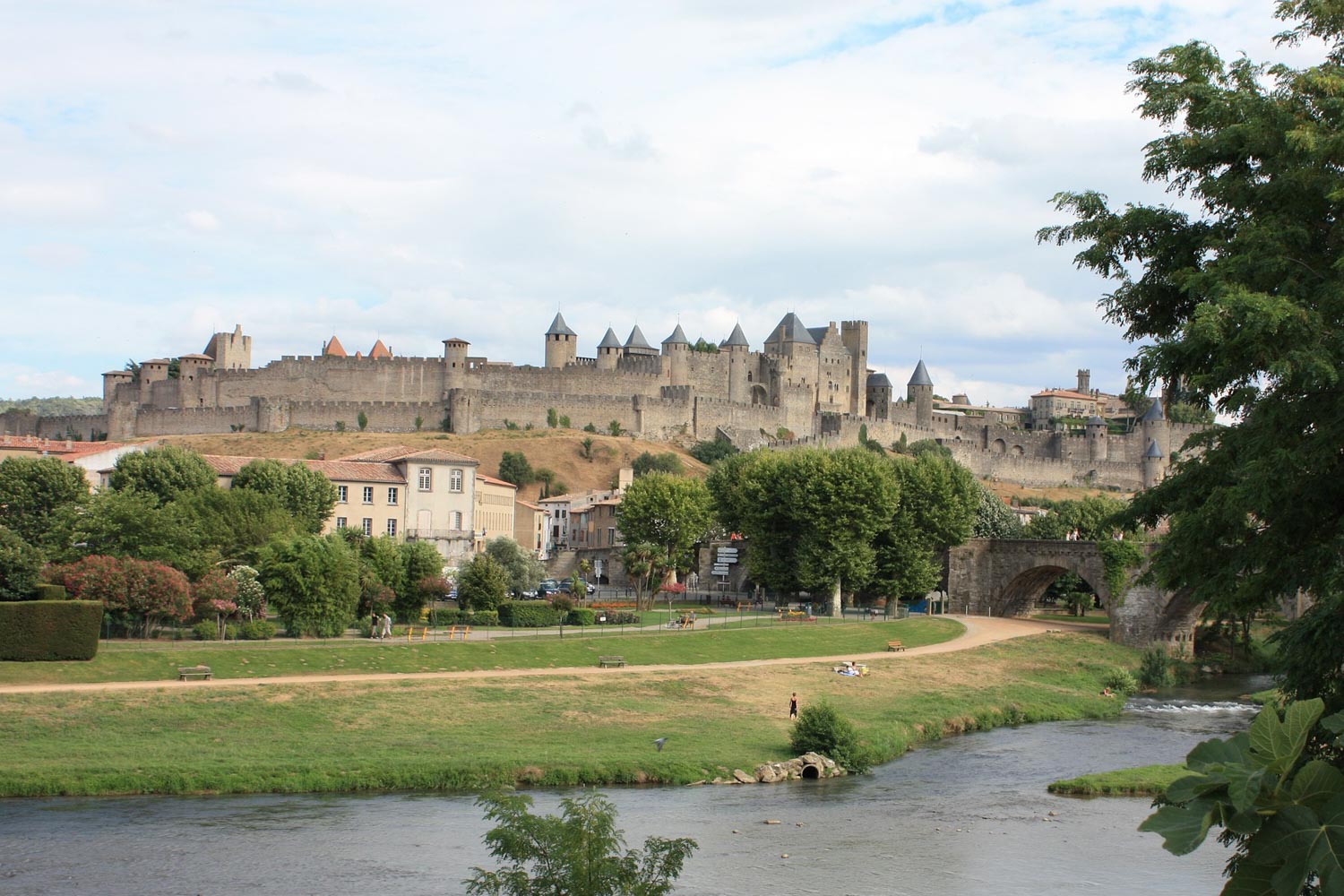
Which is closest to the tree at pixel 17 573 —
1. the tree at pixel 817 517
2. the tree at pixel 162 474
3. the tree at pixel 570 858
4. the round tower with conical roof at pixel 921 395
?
the tree at pixel 162 474

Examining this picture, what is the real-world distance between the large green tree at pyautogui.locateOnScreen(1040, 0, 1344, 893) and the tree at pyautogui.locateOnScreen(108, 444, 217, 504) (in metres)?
40.4

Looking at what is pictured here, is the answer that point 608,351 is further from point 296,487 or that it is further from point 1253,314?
point 1253,314

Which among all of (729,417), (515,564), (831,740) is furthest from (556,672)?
(729,417)

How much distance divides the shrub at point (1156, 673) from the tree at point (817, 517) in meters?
11.7

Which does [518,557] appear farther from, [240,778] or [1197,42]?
[1197,42]

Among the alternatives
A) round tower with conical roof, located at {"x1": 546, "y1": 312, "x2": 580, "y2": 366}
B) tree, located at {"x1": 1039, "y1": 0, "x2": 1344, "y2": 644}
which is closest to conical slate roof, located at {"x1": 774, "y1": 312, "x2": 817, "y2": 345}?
round tower with conical roof, located at {"x1": 546, "y1": 312, "x2": 580, "y2": 366}

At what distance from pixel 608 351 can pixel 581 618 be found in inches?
2862

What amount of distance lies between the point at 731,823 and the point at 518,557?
33263mm

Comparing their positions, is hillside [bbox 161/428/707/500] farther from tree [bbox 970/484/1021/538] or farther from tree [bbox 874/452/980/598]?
tree [bbox 874/452/980/598]

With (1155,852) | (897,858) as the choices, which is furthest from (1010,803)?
(897,858)

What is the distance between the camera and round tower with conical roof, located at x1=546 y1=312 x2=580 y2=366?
4567 inches

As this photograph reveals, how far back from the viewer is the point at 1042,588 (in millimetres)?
63344

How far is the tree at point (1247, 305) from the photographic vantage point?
10.9 metres

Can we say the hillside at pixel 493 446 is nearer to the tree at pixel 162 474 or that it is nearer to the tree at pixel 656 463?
the tree at pixel 656 463
